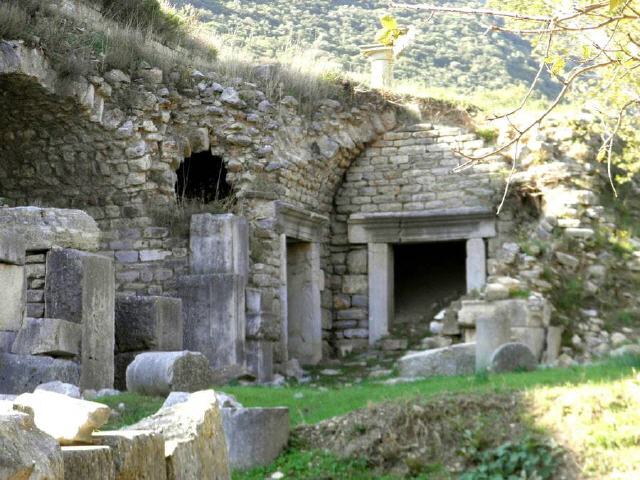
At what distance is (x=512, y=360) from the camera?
38.6 ft

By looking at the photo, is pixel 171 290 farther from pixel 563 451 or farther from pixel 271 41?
pixel 271 41

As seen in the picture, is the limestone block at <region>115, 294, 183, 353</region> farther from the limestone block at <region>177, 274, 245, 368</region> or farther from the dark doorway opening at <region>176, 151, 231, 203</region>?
the dark doorway opening at <region>176, 151, 231, 203</region>

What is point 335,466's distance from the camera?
8781 millimetres

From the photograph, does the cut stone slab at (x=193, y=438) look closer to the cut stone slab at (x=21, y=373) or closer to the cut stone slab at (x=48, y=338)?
the cut stone slab at (x=21, y=373)

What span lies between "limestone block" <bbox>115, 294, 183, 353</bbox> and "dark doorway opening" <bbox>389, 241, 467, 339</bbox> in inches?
251

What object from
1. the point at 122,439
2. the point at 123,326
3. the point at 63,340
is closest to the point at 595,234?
the point at 123,326

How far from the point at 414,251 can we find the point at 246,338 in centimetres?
602

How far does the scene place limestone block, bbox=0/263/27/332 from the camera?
978 cm

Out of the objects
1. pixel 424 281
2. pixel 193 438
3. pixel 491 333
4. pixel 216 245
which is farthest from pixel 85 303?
pixel 424 281

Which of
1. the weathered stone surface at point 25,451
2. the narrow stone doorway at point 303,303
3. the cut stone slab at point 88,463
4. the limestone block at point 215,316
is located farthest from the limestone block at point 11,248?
the narrow stone doorway at point 303,303

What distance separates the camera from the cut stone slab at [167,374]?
10.1 m

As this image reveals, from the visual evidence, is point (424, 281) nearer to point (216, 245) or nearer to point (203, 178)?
point (203, 178)

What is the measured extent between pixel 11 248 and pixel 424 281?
1089 cm

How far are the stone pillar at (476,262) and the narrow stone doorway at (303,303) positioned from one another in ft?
7.70
